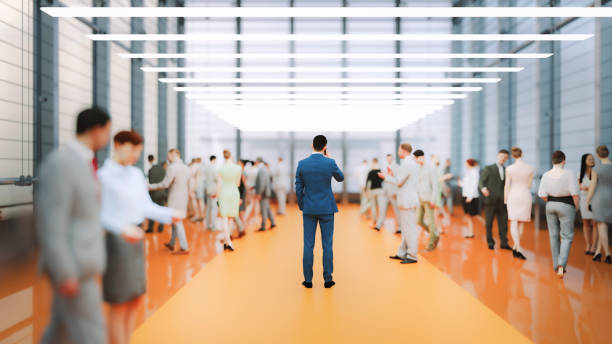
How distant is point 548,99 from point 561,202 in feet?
18.6

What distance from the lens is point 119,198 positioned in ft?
7.13

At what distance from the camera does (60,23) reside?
6.84 meters

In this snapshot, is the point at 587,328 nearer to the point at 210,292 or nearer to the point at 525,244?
the point at 210,292

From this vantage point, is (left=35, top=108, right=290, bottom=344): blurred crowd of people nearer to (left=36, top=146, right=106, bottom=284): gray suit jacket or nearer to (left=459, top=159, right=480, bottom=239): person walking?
A: (left=36, top=146, right=106, bottom=284): gray suit jacket

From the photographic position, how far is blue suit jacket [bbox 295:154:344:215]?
14.2ft

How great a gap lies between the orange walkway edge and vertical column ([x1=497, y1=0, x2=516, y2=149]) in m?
7.04

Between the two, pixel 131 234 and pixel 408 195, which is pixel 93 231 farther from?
pixel 408 195

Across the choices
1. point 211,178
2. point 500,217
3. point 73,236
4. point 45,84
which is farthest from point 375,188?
point 73,236

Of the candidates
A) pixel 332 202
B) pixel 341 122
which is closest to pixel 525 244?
pixel 332 202

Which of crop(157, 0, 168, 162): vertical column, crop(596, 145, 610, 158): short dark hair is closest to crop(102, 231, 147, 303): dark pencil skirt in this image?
crop(596, 145, 610, 158): short dark hair

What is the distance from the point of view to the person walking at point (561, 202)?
4742 millimetres

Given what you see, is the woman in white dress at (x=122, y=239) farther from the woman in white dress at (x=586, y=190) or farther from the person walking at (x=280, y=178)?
the person walking at (x=280, y=178)

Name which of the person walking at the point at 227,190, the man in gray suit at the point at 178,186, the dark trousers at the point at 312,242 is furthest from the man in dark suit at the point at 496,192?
the man in gray suit at the point at 178,186

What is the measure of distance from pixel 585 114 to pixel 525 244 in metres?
3.25
